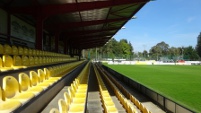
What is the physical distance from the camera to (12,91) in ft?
11.8

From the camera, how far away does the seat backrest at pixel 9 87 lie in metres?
3.35

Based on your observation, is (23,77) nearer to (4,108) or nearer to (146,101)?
(4,108)

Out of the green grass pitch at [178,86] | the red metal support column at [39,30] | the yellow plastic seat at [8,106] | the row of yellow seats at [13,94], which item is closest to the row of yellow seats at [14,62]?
the row of yellow seats at [13,94]

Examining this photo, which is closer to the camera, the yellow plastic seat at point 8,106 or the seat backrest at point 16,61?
the yellow plastic seat at point 8,106

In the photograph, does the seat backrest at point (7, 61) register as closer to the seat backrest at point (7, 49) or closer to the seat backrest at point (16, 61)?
the seat backrest at point (16, 61)

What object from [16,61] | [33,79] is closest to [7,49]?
[16,61]

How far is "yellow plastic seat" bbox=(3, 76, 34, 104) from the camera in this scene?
11.0 feet

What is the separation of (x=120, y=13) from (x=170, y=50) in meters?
119

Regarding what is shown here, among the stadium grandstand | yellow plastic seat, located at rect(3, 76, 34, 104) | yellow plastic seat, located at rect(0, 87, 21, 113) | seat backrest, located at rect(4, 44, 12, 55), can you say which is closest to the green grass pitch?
the stadium grandstand

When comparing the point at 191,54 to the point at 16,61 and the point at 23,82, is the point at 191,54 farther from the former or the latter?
the point at 23,82

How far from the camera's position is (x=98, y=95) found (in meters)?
9.54

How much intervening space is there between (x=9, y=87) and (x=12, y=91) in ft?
0.39

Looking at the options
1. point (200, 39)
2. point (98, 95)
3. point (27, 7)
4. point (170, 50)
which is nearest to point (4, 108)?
point (98, 95)

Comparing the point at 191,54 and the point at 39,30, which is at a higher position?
the point at 39,30
